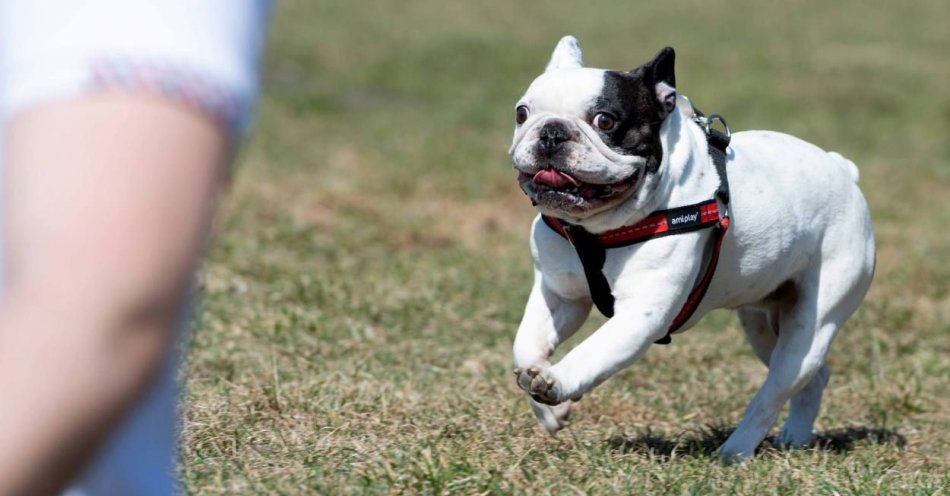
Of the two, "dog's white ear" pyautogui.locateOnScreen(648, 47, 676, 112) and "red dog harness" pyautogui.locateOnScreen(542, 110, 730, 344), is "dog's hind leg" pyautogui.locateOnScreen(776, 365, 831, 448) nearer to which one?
"red dog harness" pyautogui.locateOnScreen(542, 110, 730, 344)

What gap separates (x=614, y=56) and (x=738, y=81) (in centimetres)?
249

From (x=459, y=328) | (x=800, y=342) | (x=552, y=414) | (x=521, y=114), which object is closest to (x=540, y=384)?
(x=552, y=414)

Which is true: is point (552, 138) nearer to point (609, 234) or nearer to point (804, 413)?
point (609, 234)

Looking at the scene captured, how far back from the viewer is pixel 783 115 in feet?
49.1

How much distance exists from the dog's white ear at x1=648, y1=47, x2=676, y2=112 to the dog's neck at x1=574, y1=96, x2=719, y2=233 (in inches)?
2.4

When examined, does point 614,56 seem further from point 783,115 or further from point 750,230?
point 750,230

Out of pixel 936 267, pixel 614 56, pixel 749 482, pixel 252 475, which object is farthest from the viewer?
pixel 614 56

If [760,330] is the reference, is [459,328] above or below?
below

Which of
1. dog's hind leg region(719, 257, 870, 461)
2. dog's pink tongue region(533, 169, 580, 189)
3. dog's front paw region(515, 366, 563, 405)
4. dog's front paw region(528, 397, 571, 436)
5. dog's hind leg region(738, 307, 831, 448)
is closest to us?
dog's front paw region(515, 366, 563, 405)

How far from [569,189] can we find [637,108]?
11.6 inches

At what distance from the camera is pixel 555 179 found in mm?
3576

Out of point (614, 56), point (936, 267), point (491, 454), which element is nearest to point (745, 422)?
point (491, 454)

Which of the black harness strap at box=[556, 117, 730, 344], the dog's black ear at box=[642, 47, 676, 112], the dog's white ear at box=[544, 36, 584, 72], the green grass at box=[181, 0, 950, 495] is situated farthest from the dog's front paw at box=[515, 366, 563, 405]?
the dog's white ear at box=[544, 36, 584, 72]

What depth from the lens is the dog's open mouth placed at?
3.58 m
